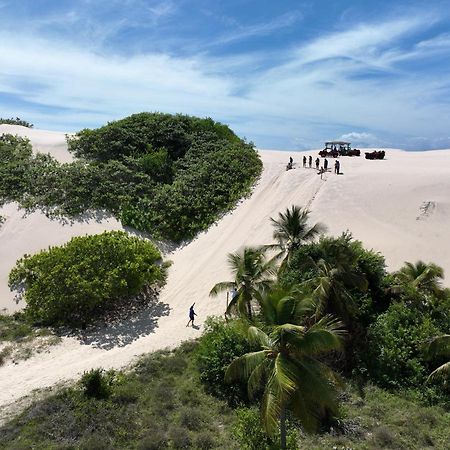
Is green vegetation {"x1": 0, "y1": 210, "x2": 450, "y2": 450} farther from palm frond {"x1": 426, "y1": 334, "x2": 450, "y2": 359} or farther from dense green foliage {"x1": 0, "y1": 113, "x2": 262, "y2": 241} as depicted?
dense green foliage {"x1": 0, "y1": 113, "x2": 262, "y2": 241}

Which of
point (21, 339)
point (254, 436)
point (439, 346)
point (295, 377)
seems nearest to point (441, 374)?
point (439, 346)

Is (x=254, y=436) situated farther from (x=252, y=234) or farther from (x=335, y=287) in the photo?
(x=252, y=234)

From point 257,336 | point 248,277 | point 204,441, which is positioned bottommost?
point 204,441

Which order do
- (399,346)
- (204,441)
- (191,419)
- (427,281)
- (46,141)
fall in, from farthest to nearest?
(46,141) < (427,281) < (399,346) < (191,419) < (204,441)

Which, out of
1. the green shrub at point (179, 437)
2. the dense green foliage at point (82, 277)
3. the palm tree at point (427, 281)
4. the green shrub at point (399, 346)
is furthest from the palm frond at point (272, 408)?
the dense green foliage at point (82, 277)

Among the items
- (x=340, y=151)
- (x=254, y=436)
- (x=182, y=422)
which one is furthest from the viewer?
(x=340, y=151)

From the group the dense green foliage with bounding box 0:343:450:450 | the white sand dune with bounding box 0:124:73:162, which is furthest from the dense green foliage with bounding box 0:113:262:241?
the dense green foliage with bounding box 0:343:450:450

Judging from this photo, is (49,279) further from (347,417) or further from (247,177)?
(247,177)
